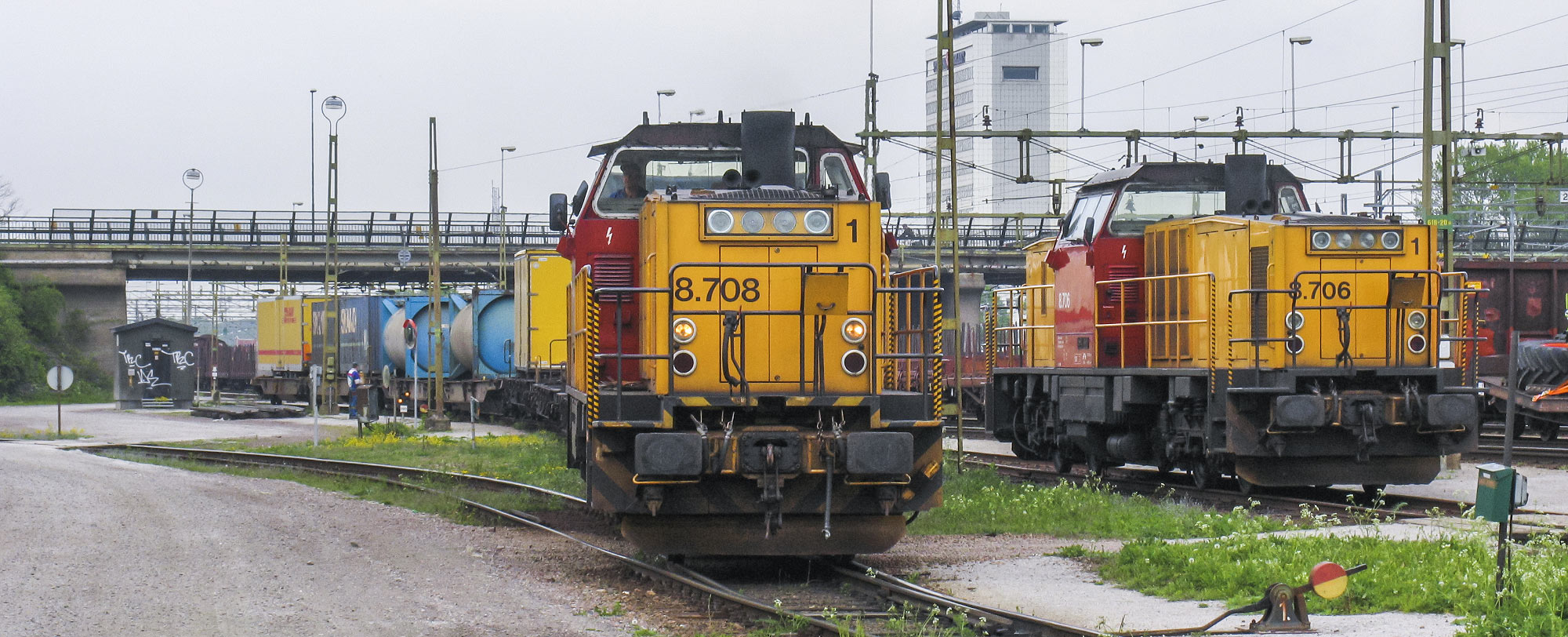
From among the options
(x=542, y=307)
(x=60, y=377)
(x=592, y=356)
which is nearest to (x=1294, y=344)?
(x=592, y=356)

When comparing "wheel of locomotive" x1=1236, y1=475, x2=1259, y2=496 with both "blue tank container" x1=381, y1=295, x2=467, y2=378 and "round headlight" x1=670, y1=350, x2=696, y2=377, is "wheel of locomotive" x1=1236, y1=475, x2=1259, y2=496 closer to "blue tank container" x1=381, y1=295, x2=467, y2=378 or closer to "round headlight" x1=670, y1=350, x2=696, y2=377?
"round headlight" x1=670, y1=350, x2=696, y2=377

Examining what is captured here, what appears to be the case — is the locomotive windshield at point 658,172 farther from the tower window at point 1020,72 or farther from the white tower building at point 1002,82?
the tower window at point 1020,72

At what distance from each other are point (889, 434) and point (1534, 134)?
87.6 ft

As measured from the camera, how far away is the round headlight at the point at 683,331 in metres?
10.1

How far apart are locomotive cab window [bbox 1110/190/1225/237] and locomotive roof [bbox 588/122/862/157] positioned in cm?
539

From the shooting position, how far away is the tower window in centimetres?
13912

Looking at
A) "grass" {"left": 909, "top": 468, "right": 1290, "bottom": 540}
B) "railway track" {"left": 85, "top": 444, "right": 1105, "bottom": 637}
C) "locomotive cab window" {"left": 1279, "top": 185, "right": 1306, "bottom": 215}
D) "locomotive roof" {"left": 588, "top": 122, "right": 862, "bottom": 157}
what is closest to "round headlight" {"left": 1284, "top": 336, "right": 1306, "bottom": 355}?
"grass" {"left": 909, "top": 468, "right": 1290, "bottom": 540}

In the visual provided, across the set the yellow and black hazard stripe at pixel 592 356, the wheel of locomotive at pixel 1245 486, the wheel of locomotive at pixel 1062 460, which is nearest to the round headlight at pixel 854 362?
the yellow and black hazard stripe at pixel 592 356

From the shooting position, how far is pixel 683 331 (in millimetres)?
10070

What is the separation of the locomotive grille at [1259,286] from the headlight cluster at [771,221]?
6046 millimetres

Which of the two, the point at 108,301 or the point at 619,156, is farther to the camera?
the point at 108,301

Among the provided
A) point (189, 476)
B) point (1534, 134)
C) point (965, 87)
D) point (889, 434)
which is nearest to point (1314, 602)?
point (889, 434)

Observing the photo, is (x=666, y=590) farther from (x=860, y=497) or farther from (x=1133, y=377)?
(x=1133, y=377)

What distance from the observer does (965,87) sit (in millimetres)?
140875
